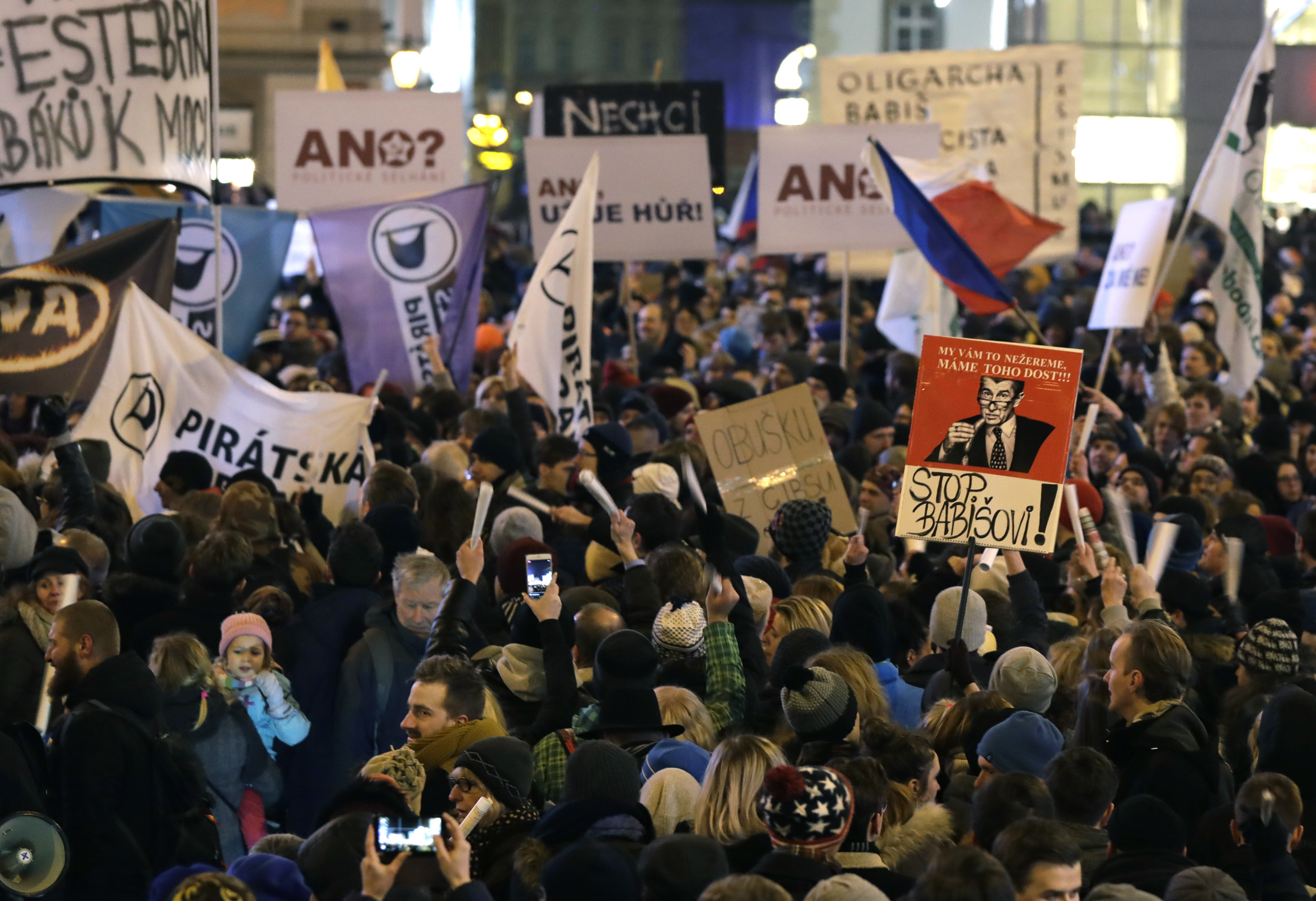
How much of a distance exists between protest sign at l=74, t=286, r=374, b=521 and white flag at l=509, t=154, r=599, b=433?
1676 millimetres

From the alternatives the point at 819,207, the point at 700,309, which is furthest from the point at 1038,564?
the point at 700,309

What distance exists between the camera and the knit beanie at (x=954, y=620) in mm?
6000

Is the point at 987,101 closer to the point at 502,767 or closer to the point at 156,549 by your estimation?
the point at 156,549

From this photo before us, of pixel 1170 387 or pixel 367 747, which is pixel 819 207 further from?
pixel 367 747

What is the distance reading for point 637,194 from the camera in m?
13.5

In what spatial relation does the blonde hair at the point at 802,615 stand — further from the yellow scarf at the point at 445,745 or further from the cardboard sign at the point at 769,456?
the cardboard sign at the point at 769,456

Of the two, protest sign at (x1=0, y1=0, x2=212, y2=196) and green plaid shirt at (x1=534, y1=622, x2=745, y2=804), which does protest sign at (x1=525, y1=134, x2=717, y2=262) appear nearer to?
protest sign at (x1=0, y1=0, x2=212, y2=196)

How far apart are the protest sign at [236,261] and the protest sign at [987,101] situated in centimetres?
593

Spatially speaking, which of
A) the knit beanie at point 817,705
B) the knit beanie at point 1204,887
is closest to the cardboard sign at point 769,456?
the knit beanie at point 817,705

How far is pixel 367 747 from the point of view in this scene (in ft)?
19.7

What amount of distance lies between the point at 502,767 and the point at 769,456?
408 cm

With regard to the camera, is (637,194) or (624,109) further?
(624,109)

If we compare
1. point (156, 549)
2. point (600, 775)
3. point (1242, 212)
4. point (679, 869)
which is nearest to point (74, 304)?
point (156, 549)

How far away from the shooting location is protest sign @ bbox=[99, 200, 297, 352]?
473 inches
